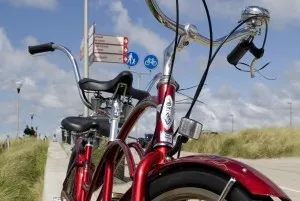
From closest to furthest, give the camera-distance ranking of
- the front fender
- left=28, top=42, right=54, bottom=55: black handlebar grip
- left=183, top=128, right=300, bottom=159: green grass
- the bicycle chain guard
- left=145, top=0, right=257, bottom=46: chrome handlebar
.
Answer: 1. the front fender
2. the bicycle chain guard
3. left=145, top=0, right=257, bottom=46: chrome handlebar
4. left=28, top=42, right=54, bottom=55: black handlebar grip
5. left=183, top=128, right=300, bottom=159: green grass

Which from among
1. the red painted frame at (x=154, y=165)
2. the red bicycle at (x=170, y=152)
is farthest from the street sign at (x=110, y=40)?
the red painted frame at (x=154, y=165)

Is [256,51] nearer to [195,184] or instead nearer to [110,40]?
[195,184]

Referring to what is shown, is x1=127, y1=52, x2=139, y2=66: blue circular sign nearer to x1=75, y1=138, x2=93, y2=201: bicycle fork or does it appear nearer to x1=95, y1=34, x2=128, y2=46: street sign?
x1=95, y1=34, x2=128, y2=46: street sign

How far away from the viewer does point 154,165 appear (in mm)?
2379

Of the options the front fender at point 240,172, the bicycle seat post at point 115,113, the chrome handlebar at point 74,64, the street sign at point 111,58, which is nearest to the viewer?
the front fender at point 240,172

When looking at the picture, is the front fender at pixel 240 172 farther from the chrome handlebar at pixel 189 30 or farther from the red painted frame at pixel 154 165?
the chrome handlebar at pixel 189 30

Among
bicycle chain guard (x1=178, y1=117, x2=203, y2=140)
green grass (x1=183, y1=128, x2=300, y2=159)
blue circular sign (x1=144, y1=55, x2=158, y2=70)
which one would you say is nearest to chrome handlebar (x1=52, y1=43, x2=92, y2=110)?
bicycle chain guard (x1=178, y1=117, x2=203, y2=140)

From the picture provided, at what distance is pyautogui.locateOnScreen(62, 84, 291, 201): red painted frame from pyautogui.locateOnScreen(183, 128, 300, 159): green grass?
14319 millimetres

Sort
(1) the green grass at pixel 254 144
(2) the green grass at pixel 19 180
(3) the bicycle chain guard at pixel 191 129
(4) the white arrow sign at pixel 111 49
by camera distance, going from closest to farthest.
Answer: (3) the bicycle chain guard at pixel 191 129, (2) the green grass at pixel 19 180, (4) the white arrow sign at pixel 111 49, (1) the green grass at pixel 254 144

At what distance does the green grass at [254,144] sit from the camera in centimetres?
1824

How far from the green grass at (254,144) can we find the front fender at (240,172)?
15.2m

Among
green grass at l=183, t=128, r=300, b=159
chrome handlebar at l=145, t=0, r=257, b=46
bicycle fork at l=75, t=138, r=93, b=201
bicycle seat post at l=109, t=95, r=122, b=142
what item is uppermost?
chrome handlebar at l=145, t=0, r=257, b=46

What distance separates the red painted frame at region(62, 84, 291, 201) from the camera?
195 cm

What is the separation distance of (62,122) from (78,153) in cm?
30
